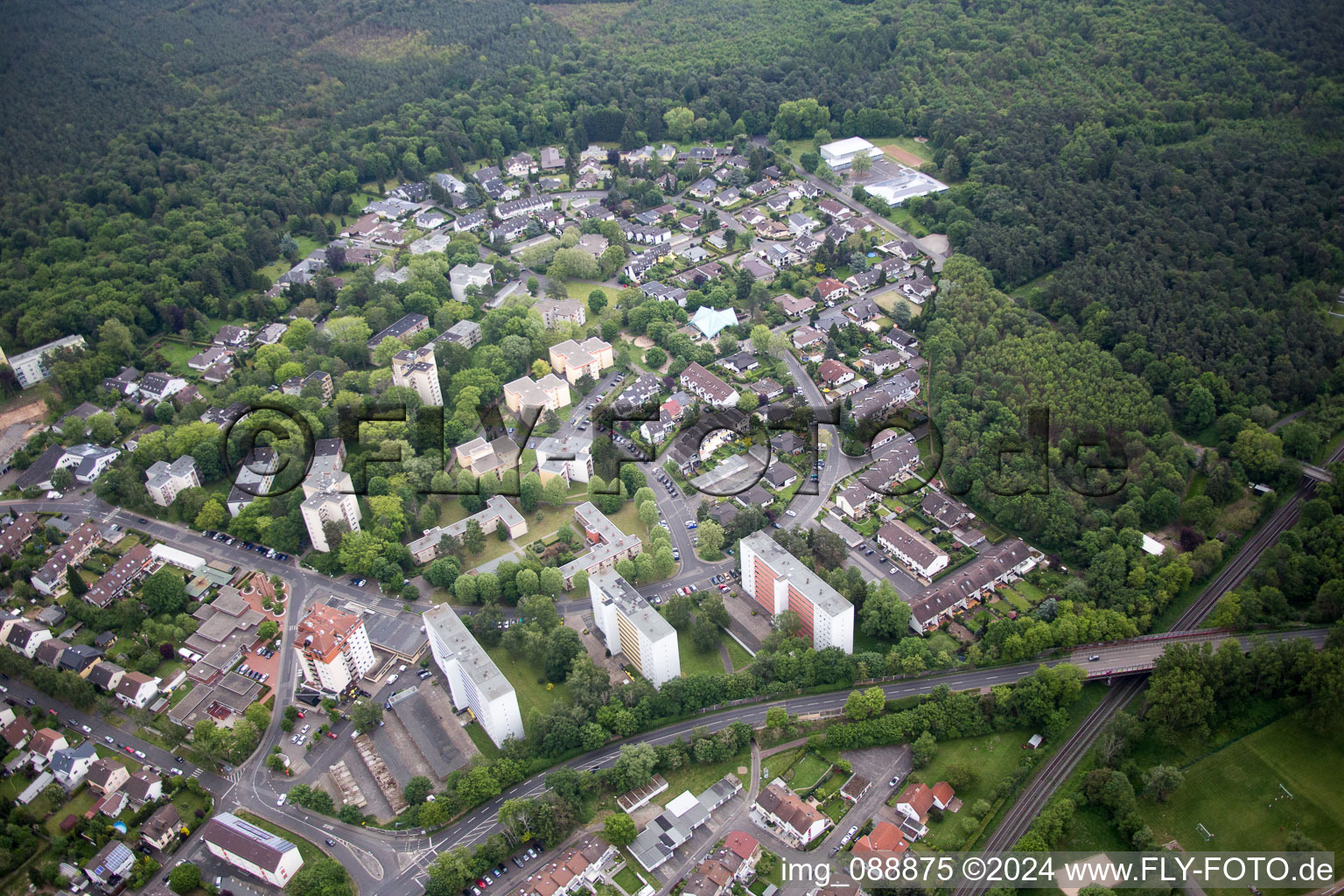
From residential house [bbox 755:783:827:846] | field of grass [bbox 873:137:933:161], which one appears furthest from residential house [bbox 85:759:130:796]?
field of grass [bbox 873:137:933:161]

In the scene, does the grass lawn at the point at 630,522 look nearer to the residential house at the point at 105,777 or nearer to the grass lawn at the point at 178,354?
→ the residential house at the point at 105,777

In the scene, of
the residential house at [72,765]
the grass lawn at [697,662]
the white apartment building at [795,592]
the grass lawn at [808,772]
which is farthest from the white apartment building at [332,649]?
the grass lawn at [808,772]

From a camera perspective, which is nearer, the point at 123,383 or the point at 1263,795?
the point at 1263,795

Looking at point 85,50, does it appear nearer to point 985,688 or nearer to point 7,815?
A: point 7,815

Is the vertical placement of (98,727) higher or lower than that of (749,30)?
lower

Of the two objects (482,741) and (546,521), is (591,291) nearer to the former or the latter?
(546,521)

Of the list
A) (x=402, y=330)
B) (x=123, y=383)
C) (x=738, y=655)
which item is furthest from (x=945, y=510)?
(x=123, y=383)

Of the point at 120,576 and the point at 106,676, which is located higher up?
the point at 120,576

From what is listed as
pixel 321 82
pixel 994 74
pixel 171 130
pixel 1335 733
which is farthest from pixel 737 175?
pixel 1335 733
